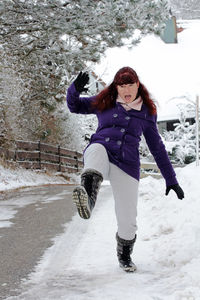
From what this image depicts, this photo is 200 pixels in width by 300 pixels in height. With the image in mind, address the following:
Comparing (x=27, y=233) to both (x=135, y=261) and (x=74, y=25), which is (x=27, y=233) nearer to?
(x=135, y=261)

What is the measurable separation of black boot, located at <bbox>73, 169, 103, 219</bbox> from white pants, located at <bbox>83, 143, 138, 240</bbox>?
101 millimetres

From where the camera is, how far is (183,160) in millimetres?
25219

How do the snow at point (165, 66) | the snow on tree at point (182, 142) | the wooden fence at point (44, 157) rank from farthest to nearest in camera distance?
the snow at point (165, 66) → the snow on tree at point (182, 142) → the wooden fence at point (44, 157)

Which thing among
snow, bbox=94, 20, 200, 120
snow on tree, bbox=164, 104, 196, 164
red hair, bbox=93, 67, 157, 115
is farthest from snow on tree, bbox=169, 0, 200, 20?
red hair, bbox=93, 67, 157, 115

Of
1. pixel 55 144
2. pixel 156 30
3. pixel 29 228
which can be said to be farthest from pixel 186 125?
pixel 29 228

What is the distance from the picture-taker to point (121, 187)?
12.4 ft

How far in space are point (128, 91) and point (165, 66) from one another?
105ft

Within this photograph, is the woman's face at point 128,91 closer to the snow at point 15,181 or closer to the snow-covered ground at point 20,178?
the snow at point 15,181

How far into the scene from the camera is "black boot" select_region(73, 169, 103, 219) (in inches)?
128

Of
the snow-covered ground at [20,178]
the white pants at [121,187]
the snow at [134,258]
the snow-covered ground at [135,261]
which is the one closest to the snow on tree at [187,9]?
the snow-covered ground at [20,178]

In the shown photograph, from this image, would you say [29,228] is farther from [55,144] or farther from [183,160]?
[183,160]

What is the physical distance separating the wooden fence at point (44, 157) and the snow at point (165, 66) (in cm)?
850

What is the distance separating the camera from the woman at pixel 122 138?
3.72 metres

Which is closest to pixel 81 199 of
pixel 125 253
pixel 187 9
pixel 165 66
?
pixel 125 253
